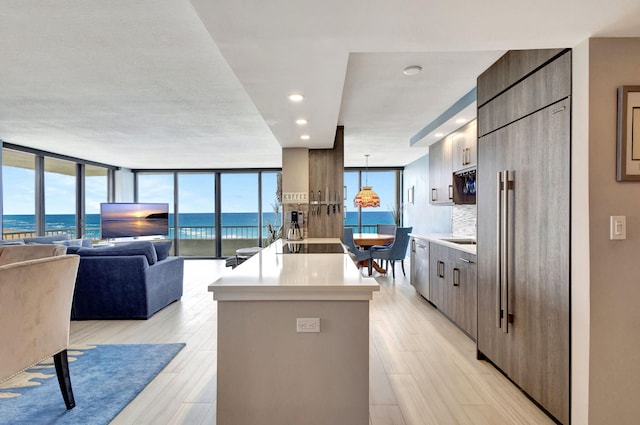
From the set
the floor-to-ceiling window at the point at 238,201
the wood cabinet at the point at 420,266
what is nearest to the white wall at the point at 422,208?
the wood cabinet at the point at 420,266

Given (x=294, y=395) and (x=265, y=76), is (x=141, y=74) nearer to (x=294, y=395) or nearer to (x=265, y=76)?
(x=265, y=76)

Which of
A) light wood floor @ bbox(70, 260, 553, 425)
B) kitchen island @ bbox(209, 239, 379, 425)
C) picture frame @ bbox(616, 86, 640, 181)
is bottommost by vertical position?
light wood floor @ bbox(70, 260, 553, 425)

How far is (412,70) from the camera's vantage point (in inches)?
114

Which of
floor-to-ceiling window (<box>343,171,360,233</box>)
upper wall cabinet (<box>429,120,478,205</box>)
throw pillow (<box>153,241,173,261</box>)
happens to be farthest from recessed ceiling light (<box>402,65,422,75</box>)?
floor-to-ceiling window (<box>343,171,360,233</box>)

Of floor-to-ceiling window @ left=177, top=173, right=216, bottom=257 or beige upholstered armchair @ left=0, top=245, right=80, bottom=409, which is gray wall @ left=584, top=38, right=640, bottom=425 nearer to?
beige upholstered armchair @ left=0, top=245, right=80, bottom=409

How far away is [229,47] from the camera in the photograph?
186 cm

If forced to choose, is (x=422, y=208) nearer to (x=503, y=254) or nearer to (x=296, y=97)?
(x=503, y=254)

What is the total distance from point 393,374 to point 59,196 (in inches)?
285

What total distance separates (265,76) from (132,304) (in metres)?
3.22

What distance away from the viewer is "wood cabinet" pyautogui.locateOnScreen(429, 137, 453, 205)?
4645 mm

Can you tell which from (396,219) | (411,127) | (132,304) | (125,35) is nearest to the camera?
(125,35)

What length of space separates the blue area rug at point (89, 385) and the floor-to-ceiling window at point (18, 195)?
4025 millimetres

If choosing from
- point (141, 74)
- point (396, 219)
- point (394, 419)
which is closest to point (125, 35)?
point (141, 74)

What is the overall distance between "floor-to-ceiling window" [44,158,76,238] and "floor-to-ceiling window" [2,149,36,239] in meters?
0.27
